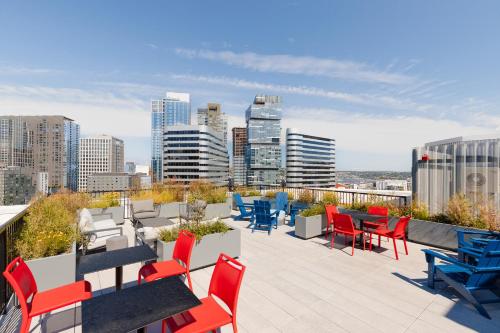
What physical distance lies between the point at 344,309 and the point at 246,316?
125 cm

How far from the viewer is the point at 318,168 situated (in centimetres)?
11662

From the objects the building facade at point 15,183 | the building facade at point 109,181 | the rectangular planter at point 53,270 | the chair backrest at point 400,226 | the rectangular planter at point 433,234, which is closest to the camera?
the rectangular planter at point 53,270

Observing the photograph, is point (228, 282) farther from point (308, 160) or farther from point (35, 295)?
point (308, 160)

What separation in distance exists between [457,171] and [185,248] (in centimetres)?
806

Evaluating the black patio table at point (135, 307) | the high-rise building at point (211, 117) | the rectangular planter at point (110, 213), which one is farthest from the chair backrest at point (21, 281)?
the high-rise building at point (211, 117)

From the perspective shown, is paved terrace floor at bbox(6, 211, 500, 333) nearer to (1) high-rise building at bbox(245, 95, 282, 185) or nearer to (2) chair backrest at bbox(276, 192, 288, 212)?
(2) chair backrest at bbox(276, 192, 288, 212)

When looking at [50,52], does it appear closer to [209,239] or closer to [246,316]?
[209,239]

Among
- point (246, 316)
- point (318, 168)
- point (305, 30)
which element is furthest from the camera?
point (318, 168)

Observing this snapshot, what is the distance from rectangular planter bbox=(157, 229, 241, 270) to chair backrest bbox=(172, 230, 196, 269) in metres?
0.86

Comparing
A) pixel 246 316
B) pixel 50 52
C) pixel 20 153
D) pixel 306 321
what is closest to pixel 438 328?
pixel 306 321

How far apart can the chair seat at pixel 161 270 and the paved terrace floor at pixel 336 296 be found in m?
0.53

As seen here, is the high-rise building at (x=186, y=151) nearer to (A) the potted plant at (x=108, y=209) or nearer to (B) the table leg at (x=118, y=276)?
(A) the potted plant at (x=108, y=209)

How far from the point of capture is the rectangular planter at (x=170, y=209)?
8195mm

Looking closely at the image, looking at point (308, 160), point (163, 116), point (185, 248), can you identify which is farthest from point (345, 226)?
point (163, 116)
